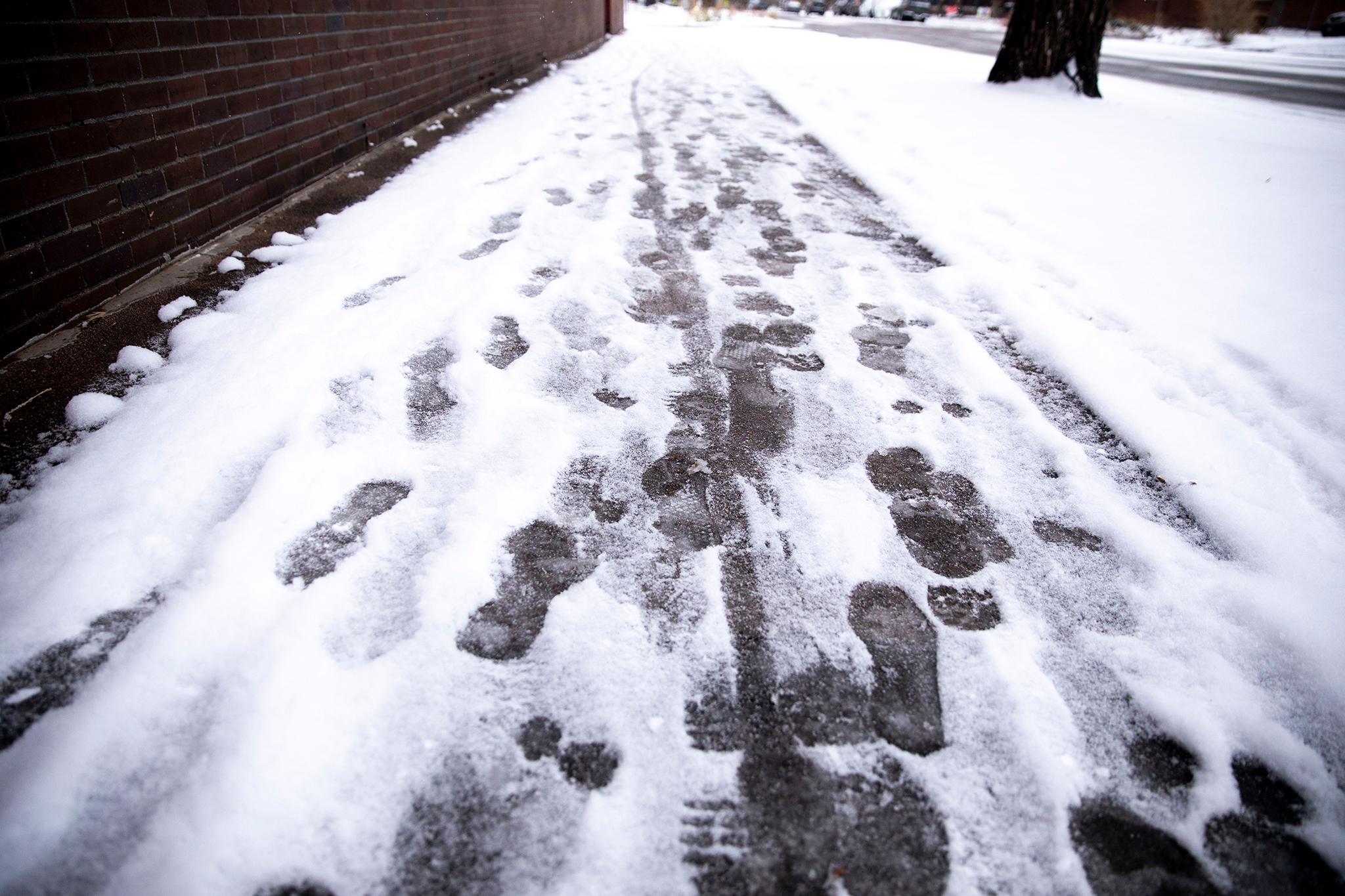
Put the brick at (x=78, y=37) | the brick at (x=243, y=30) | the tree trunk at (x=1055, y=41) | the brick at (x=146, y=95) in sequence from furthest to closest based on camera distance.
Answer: the tree trunk at (x=1055, y=41)
the brick at (x=243, y=30)
the brick at (x=146, y=95)
the brick at (x=78, y=37)

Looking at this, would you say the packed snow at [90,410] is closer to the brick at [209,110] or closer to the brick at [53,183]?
the brick at [53,183]

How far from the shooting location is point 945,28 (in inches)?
765

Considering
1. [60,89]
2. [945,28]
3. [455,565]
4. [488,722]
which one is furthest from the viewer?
[945,28]

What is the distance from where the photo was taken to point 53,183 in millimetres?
1626

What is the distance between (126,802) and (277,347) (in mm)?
1168

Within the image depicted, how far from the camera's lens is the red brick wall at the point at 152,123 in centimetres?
156

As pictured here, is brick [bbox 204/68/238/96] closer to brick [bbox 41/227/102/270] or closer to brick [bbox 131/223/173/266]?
brick [bbox 131/223/173/266]

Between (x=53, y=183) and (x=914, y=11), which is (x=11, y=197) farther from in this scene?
(x=914, y=11)

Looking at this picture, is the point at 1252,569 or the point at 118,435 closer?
the point at 1252,569

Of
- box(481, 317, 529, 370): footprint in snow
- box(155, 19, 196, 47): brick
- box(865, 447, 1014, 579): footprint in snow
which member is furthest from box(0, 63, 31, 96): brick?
box(865, 447, 1014, 579): footprint in snow

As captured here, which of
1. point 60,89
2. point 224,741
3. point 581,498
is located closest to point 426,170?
point 60,89

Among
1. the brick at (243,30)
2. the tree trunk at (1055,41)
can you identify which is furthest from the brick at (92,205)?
the tree trunk at (1055,41)

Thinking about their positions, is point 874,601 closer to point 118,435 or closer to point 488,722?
point 488,722

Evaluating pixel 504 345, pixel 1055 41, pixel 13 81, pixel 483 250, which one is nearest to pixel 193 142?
pixel 13 81
